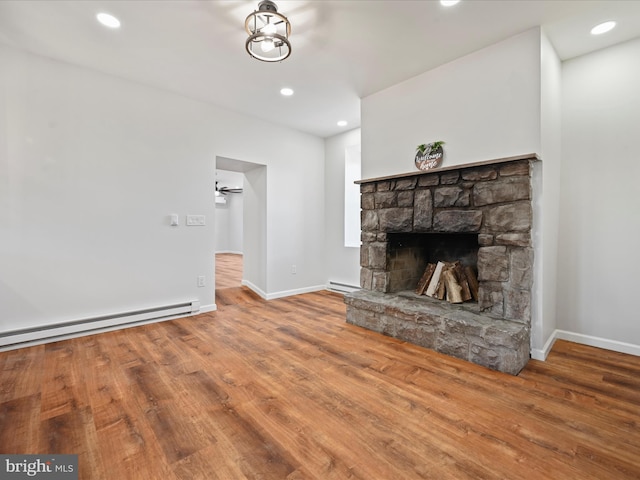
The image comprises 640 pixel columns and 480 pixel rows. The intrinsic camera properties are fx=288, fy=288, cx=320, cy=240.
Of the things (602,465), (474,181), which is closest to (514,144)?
(474,181)

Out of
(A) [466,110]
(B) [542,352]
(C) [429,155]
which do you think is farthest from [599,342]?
(A) [466,110]

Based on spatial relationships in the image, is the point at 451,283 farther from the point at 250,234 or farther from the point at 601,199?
the point at 250,234

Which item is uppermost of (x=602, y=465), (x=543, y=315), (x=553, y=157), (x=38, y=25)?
(x=38, y=25)

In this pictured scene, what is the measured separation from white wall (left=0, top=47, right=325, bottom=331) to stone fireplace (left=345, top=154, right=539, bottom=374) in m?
2.05

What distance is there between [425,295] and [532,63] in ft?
7.08

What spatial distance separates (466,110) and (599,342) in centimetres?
232

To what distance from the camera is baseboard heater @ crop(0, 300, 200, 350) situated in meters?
2.50

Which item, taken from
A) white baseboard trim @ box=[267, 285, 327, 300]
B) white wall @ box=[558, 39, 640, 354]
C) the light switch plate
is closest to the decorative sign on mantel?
white wall @ box=[558, 39, 640, 354]

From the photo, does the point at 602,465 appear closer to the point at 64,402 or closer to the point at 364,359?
the point at 364,359

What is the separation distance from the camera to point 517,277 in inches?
87.4

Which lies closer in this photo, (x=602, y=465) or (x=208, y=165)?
(x=602, y=465)

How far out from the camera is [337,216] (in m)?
4.72

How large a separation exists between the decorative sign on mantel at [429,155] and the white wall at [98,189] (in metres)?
2.31

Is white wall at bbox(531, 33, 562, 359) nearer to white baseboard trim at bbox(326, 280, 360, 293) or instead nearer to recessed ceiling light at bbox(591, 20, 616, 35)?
recessed ceiling light at bbox(591, 20, 616, 35)
